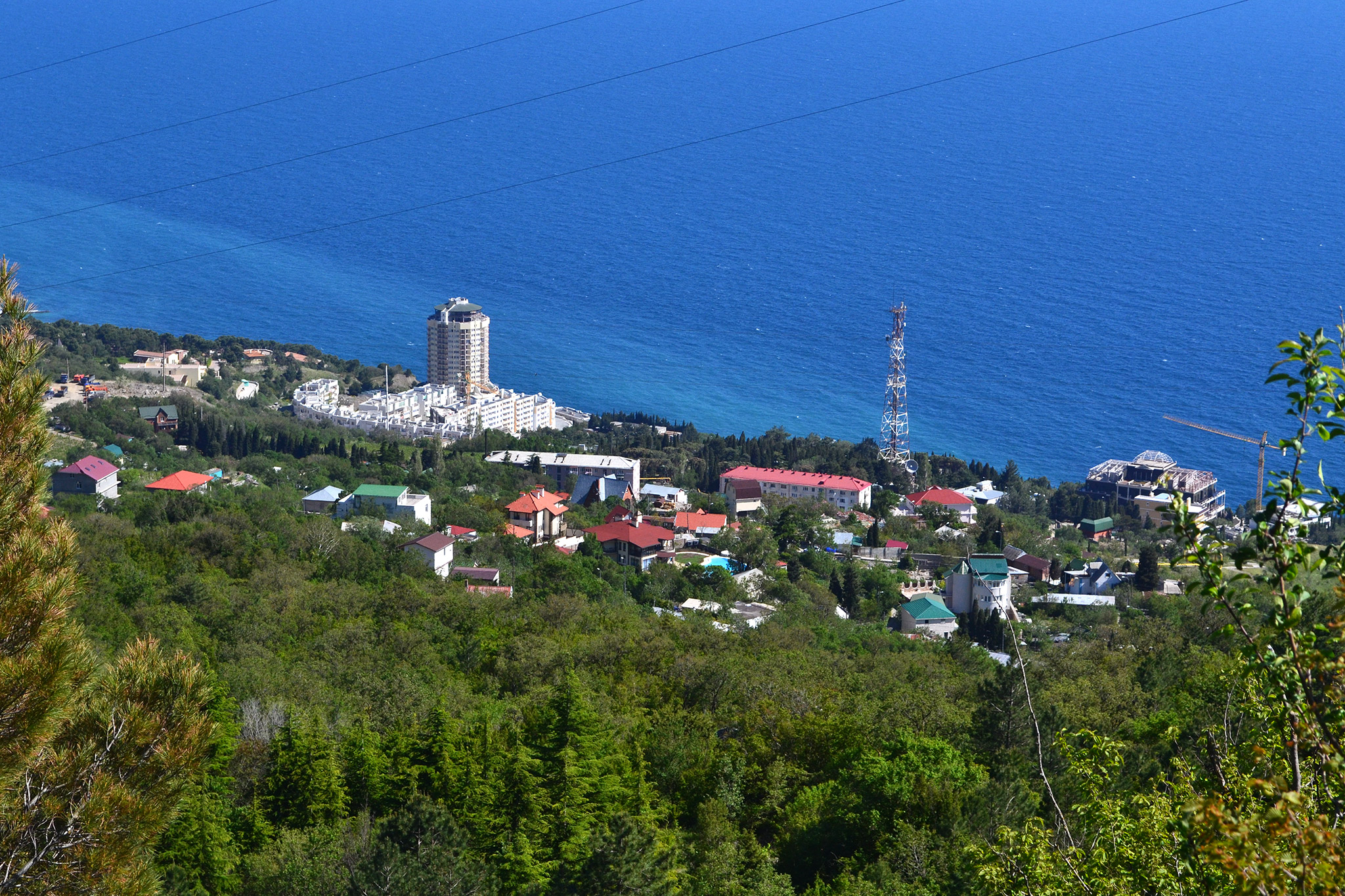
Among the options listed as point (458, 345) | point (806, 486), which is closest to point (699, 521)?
point (806, 486)

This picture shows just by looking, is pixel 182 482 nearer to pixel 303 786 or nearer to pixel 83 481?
pixel 83 481

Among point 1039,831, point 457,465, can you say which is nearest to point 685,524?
point 457,465

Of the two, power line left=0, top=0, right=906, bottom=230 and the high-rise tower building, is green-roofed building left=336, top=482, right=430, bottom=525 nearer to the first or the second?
A: the high-rise tower building

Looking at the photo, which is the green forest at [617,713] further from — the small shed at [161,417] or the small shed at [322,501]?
the small shed at [161,417]

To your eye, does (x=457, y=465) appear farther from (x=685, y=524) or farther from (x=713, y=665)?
(x=713, y=665)

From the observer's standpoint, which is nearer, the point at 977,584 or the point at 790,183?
the point at 977,584

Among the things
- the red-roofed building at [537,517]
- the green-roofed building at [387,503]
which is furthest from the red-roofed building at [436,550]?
the red-roofed building at [537,517]
